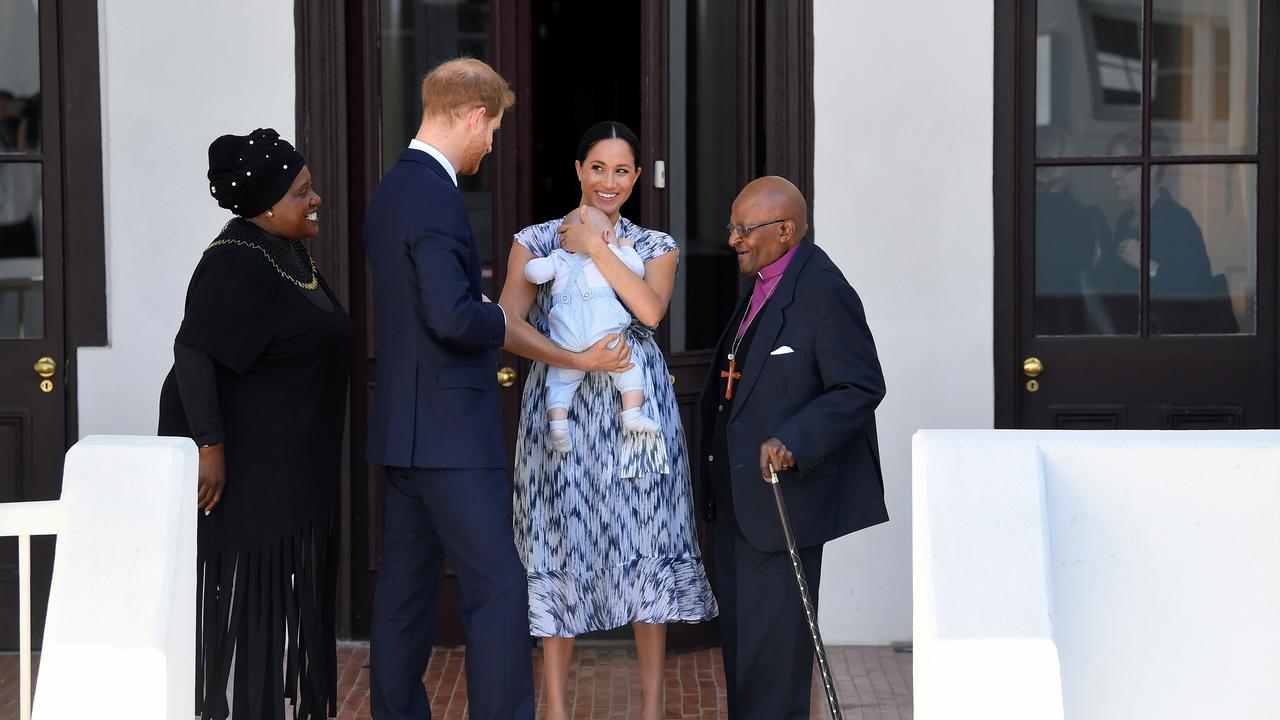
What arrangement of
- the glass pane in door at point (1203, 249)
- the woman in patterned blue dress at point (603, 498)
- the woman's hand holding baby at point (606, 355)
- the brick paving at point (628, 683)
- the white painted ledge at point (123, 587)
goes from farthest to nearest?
the glass pane in door at point (1203, 249) < the brick paving at point (628, 683) < the woman in patterned blue dress at point (603, 498) < the woman's hand holding baby at point (606, 355) < the white painted ledge at point (123, 587)

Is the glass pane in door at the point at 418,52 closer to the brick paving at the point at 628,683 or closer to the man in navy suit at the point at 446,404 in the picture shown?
the brick paving at the point at 628,683

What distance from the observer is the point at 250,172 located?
3885 mm

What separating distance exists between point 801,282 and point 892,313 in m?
1.61

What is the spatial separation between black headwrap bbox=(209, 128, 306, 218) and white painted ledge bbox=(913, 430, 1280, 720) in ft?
6.16

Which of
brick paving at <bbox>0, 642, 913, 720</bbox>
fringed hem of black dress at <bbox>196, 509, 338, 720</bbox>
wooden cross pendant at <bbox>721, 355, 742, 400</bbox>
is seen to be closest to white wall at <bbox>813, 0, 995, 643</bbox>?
brick paving at <bbox>0, 642, 913, 720</bbox>

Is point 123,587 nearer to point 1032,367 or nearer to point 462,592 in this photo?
point 462,592

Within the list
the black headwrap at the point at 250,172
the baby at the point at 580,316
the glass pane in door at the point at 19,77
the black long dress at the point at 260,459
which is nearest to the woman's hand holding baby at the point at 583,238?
the baby at the point at 580,316

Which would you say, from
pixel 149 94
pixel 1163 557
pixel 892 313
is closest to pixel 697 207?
pixel 892 313

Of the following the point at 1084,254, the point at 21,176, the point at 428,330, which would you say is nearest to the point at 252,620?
the point at 428,330

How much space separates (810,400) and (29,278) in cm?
314

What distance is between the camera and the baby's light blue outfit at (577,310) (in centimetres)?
419

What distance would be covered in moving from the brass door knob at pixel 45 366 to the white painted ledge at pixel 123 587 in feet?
8.46

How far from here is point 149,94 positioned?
5.41 meters

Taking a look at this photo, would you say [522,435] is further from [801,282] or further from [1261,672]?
[1261,672]
